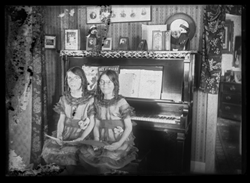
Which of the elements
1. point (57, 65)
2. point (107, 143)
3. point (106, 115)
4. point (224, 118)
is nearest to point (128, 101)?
point (106, 115)

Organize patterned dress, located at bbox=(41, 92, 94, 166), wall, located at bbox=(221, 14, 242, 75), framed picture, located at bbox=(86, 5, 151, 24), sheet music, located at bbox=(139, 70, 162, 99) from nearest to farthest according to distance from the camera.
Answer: wall, located at bbox=(221, 14, 242, 75), patterned dress, located at bbox=(41, 92, 94, 166), sheet music, located at bbox=(139, 70, 162, 99), framed picture, located at bbox=(86, 5, 151, 24)

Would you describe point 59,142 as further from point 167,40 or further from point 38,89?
point 167,40

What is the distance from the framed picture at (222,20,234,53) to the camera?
9.93ft

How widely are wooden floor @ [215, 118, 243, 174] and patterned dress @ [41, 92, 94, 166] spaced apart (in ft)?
5.15

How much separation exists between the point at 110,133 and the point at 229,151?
1.38 m

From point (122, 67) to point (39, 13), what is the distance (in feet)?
3.46

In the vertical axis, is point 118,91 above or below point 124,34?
below

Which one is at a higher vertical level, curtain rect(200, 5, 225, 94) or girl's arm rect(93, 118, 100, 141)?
curtain rect(200, 5, 225, 94)

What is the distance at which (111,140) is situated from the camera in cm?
300

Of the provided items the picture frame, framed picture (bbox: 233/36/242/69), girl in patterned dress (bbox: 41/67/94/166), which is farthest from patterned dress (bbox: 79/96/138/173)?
framed picture (bbox: 233/36/242/69)

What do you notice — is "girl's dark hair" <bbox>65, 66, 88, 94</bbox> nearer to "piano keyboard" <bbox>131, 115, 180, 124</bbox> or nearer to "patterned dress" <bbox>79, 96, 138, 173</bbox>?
"patterned dress" <bbox>79, 96, 138, 173</bbox>

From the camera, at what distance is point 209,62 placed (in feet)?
10.1

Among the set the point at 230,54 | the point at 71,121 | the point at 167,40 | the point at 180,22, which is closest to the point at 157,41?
the point at 167,40

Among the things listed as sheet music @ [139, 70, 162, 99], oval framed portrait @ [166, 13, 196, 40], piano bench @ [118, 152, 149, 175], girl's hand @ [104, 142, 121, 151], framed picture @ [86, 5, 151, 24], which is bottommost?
piano bench @ [118, 152, 149, 175]
